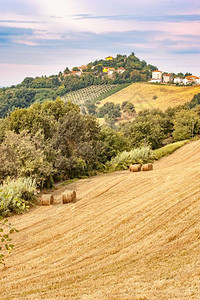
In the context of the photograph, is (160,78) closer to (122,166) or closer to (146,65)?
(146,65)

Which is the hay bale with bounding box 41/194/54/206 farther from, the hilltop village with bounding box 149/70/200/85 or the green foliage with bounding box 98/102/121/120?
the hilltop village with bounding box 149/70/200/85

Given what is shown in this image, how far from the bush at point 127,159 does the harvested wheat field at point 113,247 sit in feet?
39.9

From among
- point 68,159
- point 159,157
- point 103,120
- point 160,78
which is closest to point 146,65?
point 160,78

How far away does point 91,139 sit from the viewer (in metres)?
35.8

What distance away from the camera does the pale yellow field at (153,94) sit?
3684 inches

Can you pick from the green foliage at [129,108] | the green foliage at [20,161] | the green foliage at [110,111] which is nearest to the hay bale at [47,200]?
the green foliage at [20,161]

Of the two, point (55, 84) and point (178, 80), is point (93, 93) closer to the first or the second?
point (55, 84)

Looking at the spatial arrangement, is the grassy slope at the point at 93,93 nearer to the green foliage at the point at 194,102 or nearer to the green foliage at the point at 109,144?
the green foliage at the point at 194,102

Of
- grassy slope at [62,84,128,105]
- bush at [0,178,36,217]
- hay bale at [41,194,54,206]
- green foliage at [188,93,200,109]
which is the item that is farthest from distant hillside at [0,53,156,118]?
hay bale at [41,194,54,206]

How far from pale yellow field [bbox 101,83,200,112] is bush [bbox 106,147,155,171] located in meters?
54.5

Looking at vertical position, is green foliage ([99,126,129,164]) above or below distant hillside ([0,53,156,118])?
below

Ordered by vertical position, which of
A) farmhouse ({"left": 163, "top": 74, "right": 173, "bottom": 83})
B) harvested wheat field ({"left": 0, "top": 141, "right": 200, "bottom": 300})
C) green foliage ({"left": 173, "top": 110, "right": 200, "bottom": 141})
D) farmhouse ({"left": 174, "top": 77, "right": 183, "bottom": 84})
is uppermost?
farmhouse ({"left": 163, "top": 74, "right": 173, "bottom": 83})

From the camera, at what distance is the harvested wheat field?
856 cm

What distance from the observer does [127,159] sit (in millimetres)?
34031
